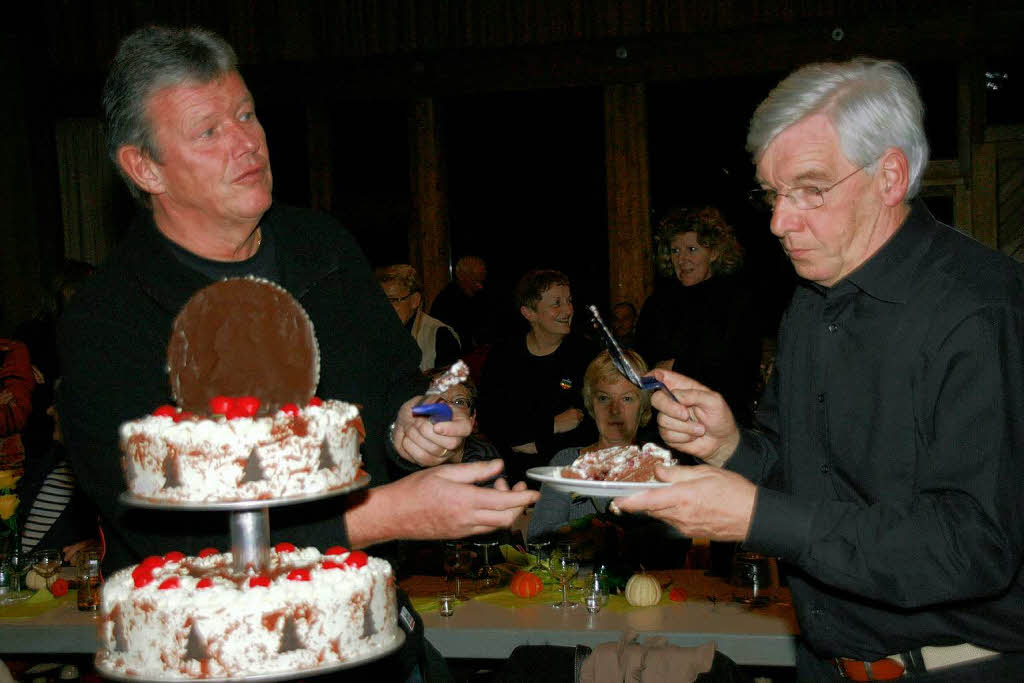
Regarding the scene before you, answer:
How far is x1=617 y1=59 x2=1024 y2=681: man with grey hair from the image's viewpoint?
193 centimetres

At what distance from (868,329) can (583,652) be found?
4.78ft

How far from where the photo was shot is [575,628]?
3.58 m

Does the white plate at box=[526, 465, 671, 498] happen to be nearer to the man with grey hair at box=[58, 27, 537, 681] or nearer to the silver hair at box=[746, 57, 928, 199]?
the man with grey hair at box=[58, 27, 537, 681]

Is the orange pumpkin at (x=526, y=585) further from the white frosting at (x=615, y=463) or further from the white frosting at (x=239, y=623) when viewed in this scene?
the white frosting at (x=239, y=623)

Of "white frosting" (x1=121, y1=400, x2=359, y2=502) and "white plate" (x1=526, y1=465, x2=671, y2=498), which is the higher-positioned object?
"white frosting" (x1=121, y1=400, x2=359, y2=502)

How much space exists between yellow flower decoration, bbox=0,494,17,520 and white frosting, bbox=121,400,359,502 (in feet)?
11.0

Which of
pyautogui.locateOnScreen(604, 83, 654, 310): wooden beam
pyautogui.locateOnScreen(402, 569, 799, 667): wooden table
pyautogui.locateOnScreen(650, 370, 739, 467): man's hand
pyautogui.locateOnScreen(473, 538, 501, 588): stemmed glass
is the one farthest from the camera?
pyautogui.locateOnScreen(604, 83, 654, 310): wooden beam

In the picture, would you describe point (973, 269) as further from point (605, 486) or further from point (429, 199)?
point (429, 199)

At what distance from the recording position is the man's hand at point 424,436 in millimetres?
2172

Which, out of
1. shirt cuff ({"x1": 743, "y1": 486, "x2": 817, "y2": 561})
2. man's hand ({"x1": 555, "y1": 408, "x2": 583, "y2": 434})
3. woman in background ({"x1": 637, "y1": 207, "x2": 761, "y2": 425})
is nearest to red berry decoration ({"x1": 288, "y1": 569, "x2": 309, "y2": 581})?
shirt cuff ({"x1": 743, "y1": 486, "x2": 817, "y2": 561})

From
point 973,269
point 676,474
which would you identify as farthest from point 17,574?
point 973,269

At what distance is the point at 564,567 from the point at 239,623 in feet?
7.78

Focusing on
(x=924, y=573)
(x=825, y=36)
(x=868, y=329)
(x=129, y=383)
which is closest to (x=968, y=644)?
(x=924, y=573)

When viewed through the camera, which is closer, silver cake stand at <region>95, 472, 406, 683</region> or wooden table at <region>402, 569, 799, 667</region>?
silver cake stand at <region>95, 472, 406, 683</region>
